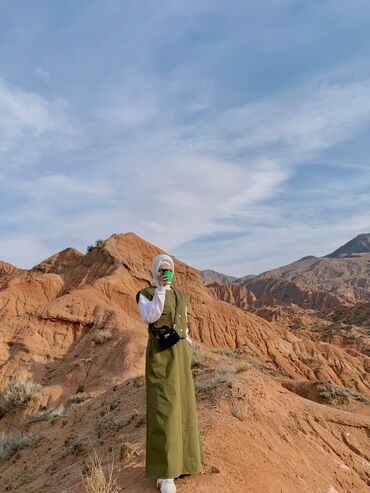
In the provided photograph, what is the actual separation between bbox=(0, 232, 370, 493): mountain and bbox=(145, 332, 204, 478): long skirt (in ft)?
1.04

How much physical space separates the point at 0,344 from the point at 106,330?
Result: 461 cm

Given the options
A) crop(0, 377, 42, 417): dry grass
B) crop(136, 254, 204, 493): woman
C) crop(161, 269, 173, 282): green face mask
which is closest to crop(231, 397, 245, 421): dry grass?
crop(136, 254, 204, 493): woman

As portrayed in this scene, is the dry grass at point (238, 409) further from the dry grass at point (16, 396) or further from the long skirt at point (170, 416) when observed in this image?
the dry grass at point (16, 396)

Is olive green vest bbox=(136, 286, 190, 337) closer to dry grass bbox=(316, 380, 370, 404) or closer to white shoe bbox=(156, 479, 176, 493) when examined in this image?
white shoe bbox=(156, 479, 176, 493)

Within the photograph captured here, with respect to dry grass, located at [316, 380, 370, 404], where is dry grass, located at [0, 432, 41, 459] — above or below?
above

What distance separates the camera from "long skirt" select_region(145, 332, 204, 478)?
13.4 ft

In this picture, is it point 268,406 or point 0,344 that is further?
point 0,344

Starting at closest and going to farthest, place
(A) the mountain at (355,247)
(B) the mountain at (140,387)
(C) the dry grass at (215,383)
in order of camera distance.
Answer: (B) the mountain at (140,387), (C) the dry grass at (215,383), (A) the mountain at (355,247)

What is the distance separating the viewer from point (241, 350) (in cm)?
2736

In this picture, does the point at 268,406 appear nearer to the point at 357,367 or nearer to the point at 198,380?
the point at 198,380

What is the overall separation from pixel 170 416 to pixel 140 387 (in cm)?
603

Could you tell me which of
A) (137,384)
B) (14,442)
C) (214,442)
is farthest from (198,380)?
(14,442)

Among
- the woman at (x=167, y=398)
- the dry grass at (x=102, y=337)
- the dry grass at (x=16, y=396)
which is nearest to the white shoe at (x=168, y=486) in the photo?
the woman at (x=167, y=398)

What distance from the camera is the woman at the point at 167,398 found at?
13.4ft
